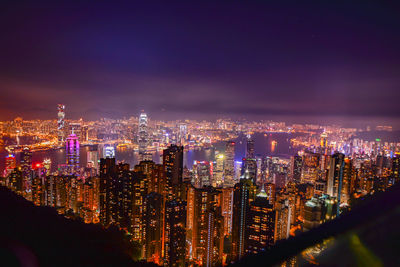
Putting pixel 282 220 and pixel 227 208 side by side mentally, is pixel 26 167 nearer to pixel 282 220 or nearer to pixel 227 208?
pixel 227 208

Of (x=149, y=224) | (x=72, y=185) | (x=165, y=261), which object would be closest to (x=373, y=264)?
(x=165, y=261)

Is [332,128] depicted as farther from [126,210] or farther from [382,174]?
[126,210]

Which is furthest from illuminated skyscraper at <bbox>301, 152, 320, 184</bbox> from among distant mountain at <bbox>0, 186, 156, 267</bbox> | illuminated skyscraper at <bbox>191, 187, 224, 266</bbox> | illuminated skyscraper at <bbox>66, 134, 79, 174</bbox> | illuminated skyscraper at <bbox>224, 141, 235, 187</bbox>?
distant mountain at <bbox>0, 186, 156, 267</bbox>

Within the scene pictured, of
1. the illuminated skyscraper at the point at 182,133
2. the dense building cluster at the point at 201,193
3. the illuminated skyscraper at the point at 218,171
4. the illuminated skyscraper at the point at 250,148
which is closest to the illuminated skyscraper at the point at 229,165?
the dense building cluster at the point at 201,193

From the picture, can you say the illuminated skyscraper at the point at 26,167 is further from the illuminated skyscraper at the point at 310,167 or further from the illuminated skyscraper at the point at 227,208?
the illuminated skyscraper at the point at 310,167

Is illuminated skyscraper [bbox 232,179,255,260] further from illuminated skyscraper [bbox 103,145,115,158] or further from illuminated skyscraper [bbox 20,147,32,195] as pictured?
illuminated skyscraper [bbox 103,145,115,158]
